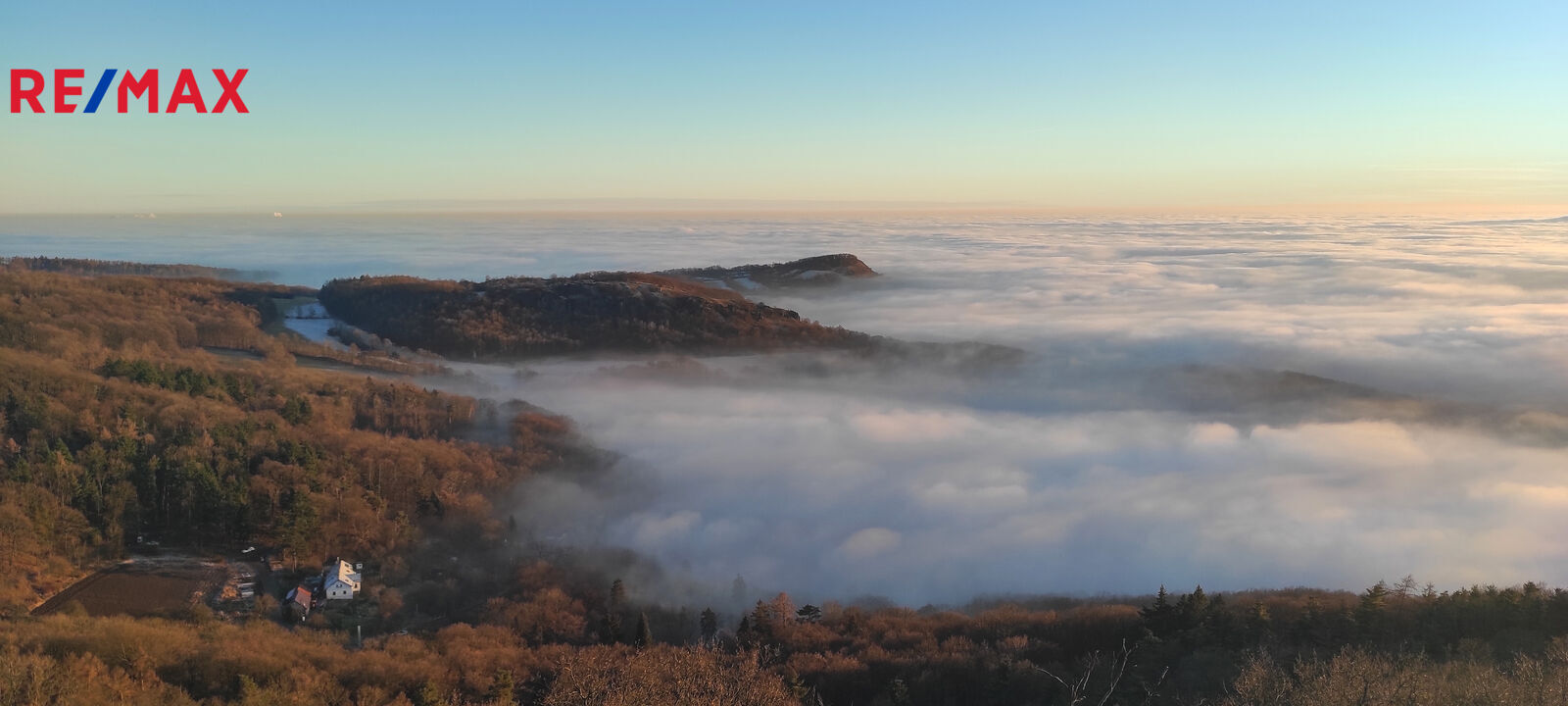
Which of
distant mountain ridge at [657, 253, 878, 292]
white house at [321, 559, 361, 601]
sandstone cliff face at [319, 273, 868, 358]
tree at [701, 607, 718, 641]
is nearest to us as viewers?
tree at [701, 607, 718, 641]

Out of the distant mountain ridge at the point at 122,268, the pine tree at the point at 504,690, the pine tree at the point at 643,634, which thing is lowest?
the pine tree at the point at 643,634

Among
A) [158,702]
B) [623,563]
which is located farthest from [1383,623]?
[158,702]

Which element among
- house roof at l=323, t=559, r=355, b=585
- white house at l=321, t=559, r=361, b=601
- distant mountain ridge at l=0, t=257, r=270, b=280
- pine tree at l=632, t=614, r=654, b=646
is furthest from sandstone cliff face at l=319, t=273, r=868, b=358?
pine tree at l=632, t=614, r=654, b=646

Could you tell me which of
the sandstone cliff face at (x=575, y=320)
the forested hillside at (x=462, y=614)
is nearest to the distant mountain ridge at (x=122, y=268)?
the sandstone cliff face at (x=575, y=320)

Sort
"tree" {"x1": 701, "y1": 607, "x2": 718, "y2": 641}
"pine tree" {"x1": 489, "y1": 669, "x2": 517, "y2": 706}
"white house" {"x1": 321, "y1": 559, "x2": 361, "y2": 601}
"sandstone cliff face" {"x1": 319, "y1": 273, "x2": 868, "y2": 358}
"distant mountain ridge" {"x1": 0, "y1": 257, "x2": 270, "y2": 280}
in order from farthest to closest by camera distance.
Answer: "distant mountain ridge" {"x1": 0, "y1": 257, "x2": 270, "y2": 280}
"sandstone cliff face" {"x1": 319, "y1": 273, "x2": 868, "y2": 358}
"white house" {"x1": 321, "y1": 559, "x2": 361, "y2": 601}
"tree" {"x1": 701, "y1": 607, "x2": 718, "y2": 641}
"pine tree" {"x1": 489, "y1": 669, "x2": 517, "y2": 706}

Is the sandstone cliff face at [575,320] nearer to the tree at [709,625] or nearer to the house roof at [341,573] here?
the house roof at [341,573]

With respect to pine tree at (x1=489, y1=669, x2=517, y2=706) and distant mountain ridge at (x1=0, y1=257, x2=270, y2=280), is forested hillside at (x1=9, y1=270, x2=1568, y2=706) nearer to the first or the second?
pine tree at (x1=489, y1=669, x2=517, y2=706)

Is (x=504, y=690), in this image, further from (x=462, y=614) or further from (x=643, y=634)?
(x=462, y=614)
